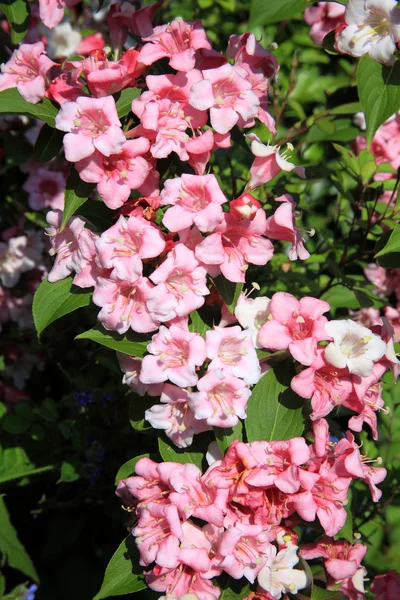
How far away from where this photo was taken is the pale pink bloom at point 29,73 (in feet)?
3.94

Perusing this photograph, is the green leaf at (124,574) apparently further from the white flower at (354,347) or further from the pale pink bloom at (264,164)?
the pale pink bloom at (264,164)

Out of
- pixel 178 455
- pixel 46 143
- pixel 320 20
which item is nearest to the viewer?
pixel 178 455

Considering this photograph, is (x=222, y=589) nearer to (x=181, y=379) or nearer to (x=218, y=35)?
(x=181, y=379)

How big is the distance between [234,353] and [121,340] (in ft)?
0.64

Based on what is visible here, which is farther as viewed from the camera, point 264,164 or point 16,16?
point 16,16

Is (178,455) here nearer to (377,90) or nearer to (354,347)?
(354,347)

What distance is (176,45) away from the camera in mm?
1240

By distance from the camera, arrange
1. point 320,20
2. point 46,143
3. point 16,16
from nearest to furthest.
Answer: point 46,143
point 16,16
point 320,20

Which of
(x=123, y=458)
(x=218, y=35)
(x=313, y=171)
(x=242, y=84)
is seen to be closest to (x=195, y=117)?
(x=242, y=84)

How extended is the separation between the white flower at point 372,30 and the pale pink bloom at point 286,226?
292mm

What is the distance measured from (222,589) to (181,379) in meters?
0.39

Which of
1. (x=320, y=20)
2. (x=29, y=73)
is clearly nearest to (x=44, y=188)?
(x=29, y=73)

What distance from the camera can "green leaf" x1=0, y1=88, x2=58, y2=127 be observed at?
1.14 m

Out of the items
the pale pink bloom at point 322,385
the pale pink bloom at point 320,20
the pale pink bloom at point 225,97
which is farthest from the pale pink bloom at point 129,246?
the pale pink bloom at point 320,20
